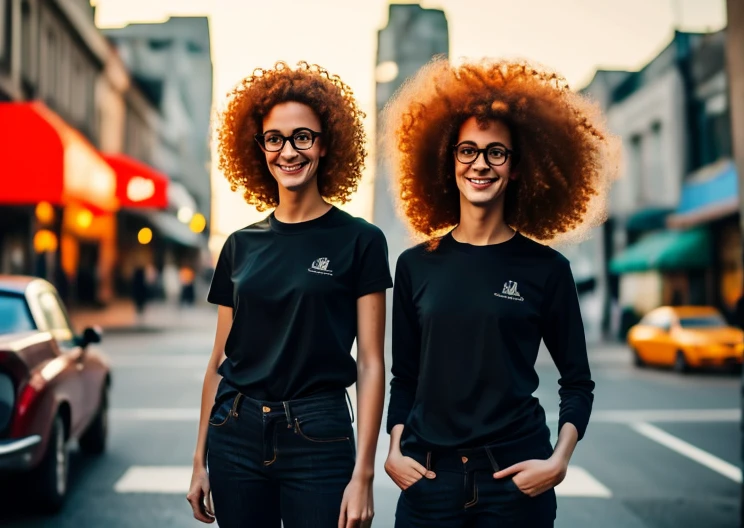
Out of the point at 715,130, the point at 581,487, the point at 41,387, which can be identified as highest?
the point at 715,130

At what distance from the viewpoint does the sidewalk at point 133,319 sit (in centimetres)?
2617

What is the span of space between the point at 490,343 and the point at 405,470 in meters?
0.44

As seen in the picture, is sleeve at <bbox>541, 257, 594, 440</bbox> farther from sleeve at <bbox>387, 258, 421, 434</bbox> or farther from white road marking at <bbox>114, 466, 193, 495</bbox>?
white road marking at <bbox>114, 466, 193, 495</bbox>

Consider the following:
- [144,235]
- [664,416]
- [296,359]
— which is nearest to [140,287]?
[144,235]

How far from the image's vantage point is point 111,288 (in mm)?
37094

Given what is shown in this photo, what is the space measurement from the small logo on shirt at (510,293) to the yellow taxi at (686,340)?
15224 mm

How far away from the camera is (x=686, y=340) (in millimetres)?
17125

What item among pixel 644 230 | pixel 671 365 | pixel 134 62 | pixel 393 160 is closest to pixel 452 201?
pixel 393 160

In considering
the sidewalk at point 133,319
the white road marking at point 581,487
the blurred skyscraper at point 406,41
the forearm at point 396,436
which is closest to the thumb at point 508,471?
the forearm at point 396,436

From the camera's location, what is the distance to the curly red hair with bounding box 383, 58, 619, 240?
111 inches

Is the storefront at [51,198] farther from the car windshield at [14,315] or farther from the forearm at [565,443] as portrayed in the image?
the forearm at [565,443]

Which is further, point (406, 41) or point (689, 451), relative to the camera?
point (406, 41)

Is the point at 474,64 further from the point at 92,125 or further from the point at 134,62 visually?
the point at 134,62

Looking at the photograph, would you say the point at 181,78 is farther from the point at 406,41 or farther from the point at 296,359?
the point at 296,359
